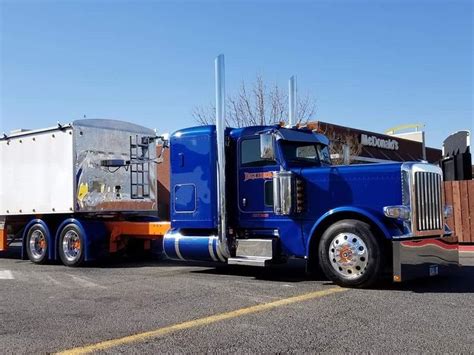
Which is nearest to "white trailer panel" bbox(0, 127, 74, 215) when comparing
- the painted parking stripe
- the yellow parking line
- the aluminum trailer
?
the aluminum trailer

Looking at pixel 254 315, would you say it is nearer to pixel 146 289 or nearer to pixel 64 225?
pixel 146 289

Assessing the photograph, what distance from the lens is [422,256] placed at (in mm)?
8570

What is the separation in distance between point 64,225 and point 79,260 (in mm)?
1014

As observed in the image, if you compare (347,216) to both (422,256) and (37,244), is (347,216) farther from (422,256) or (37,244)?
(37,244)

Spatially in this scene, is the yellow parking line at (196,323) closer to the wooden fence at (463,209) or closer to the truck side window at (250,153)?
the truck side window at (250,153)

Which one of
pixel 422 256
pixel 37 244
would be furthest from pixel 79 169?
pixel 422 256

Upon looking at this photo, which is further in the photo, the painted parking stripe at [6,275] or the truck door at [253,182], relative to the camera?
the painted parking stripe at [6,275]

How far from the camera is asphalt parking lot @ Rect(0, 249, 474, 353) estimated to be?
5484 millimetres

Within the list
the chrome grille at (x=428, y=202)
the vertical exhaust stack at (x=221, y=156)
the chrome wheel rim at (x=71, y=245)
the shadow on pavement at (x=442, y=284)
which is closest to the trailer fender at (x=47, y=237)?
the chrome wheel rim at (x=71, y=245)

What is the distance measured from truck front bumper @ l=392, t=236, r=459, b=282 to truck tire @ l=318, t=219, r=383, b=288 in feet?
0.99

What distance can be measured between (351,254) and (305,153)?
235 cm

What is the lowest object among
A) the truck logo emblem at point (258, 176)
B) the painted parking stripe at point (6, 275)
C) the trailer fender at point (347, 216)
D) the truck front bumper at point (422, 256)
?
the painted parking stripe at point (6, 275)

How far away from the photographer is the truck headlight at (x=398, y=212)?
8422 mm

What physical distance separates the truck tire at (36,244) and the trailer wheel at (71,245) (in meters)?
0.65
